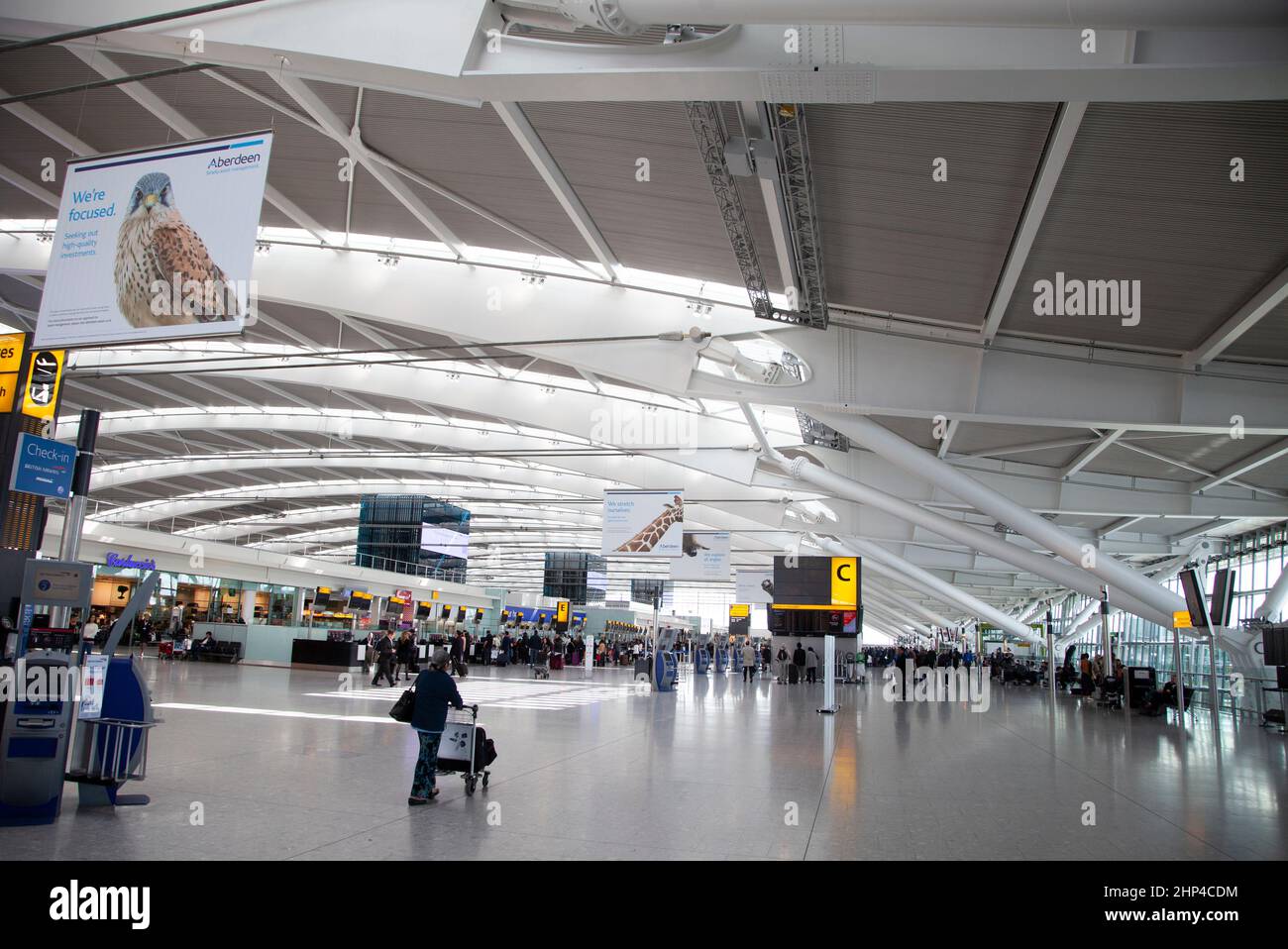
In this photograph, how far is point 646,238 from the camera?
45.4 ft

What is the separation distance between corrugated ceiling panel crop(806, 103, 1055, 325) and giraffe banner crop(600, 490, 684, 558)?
42.9ft

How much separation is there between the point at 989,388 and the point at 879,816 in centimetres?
843

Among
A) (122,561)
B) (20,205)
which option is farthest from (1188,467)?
(122,561)

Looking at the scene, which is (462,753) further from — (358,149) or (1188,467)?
(1188,467)

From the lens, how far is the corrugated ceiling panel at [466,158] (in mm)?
11258

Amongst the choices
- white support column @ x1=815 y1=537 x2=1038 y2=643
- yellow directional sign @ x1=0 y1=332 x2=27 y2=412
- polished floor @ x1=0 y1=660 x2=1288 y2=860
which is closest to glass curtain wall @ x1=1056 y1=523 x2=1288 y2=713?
white support column @ x1=815 y1=537 x2=1038 y2=643

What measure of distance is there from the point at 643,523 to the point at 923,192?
16.5 metres

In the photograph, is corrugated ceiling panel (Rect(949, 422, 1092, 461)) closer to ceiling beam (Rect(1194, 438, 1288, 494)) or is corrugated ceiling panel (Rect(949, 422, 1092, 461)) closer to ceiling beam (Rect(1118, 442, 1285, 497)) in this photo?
ceiling beam (Rect(1118, 442, 1285, 497))

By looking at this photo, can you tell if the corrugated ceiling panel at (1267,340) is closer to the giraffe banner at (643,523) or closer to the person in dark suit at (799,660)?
the giraffe banner at (643,523)

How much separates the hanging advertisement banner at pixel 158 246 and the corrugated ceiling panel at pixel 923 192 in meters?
6.00

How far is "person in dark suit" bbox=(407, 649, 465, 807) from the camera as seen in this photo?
27.3 ft
